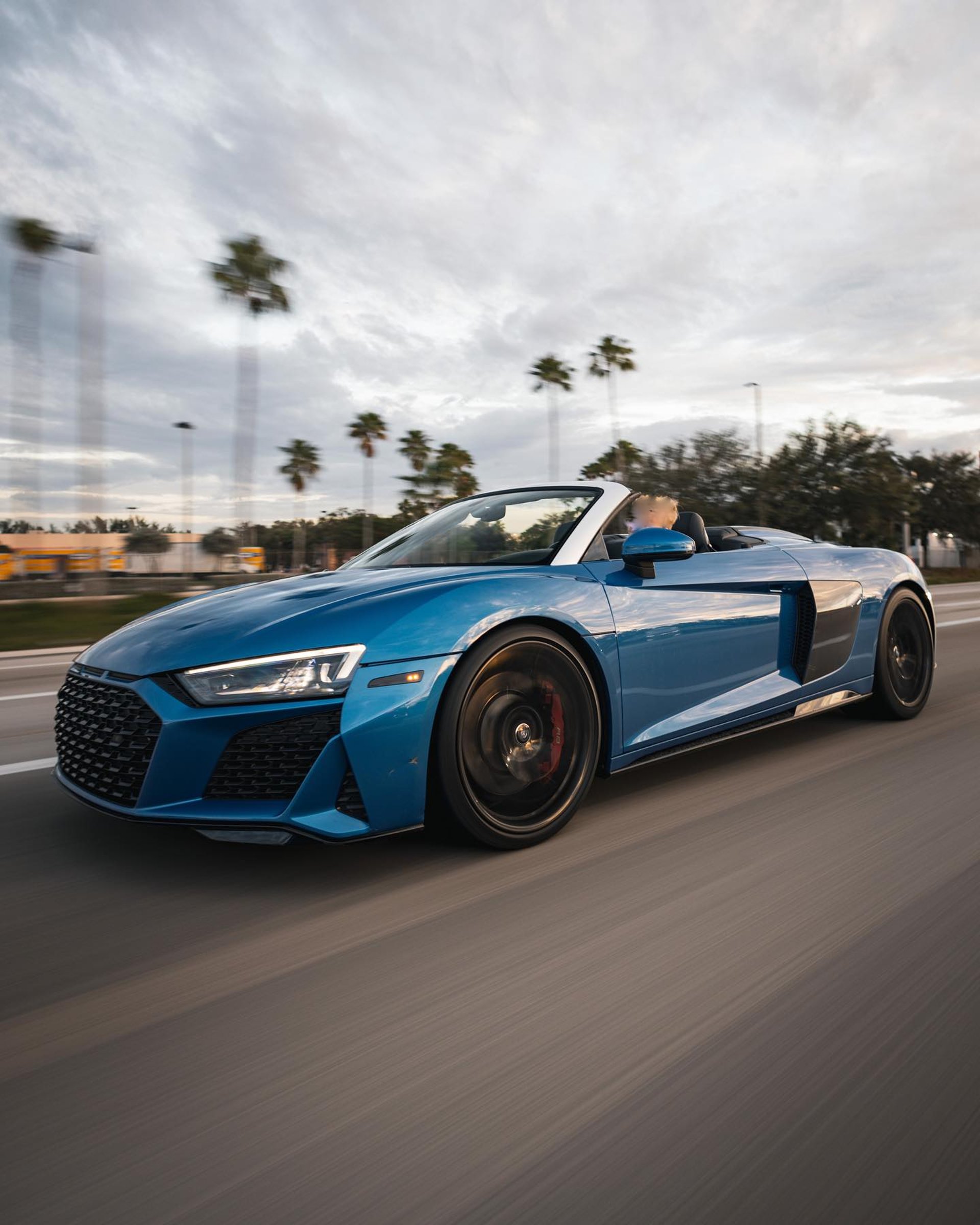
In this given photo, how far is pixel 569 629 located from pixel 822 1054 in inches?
66.9

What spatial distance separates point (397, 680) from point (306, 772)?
1.19 feet

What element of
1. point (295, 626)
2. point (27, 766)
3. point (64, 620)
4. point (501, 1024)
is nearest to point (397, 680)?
point (295, 626)

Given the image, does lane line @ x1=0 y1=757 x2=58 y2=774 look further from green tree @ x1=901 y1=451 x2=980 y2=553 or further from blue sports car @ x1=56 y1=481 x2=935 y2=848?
green tree @ x1=901 y1=451 x2=980 y2=553

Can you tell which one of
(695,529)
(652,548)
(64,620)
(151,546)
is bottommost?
(64,620)

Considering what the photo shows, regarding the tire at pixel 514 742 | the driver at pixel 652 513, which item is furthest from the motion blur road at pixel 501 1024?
the driver at pixel 652 513

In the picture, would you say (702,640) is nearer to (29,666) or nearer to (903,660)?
(903,660)

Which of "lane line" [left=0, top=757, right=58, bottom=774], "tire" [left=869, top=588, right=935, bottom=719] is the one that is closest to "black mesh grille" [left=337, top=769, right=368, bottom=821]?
"lane line" [left=0, top=757, right=58, bottom=774]

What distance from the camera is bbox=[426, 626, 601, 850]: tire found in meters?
3.00

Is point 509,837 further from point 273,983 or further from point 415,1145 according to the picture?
point 415,1145

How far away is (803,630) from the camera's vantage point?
4.45 meters

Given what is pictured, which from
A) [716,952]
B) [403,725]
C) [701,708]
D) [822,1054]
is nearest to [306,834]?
[403,725]

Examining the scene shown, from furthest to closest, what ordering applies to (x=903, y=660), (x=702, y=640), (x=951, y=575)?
(x=951, y=575) < (x=903, y=660) < (x=702, y=640)

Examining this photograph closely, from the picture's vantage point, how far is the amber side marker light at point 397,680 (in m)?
2.81

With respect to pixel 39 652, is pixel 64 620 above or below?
above
